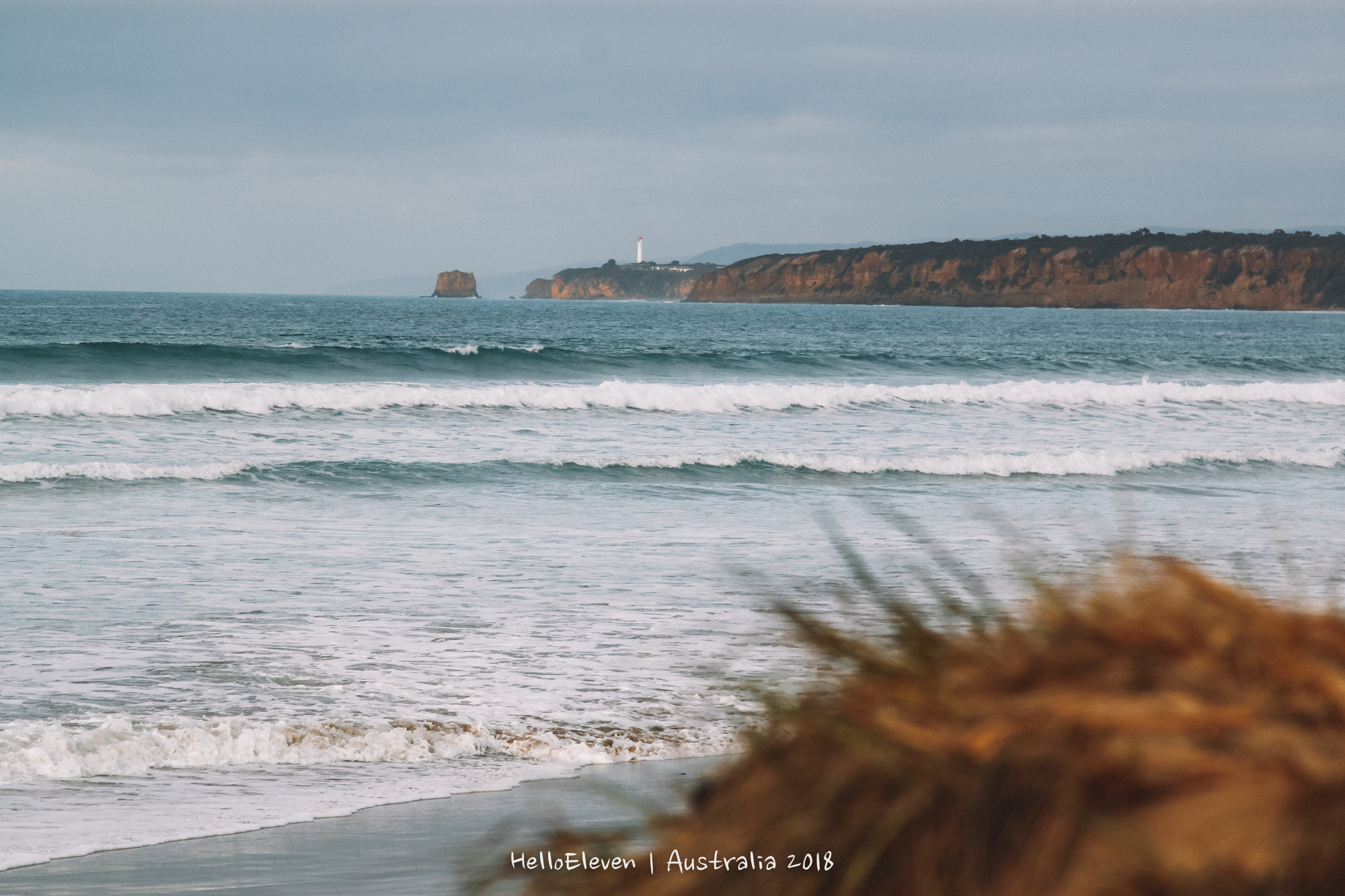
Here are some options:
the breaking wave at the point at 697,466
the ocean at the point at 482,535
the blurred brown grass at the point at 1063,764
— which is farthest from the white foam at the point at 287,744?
the breaking wave at the point at 697,466

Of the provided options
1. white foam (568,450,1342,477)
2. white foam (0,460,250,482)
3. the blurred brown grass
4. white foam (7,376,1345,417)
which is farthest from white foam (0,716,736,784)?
white foam (7,376,1345,417)

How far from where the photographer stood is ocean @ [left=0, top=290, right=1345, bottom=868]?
4734mm

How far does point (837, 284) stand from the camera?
493 feet

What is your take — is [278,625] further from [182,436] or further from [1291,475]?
[1291,475]

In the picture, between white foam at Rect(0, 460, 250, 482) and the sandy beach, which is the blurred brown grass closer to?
the sandy beach

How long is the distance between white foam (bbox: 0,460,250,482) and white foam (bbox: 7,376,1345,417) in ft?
18.8

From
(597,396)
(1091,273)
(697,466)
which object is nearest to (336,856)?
(697,466)

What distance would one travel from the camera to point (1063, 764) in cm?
49

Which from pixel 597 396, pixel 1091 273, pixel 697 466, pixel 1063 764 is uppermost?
pixel 1091 273

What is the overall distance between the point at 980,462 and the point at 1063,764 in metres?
16.2

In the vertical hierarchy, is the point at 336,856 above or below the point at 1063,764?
below

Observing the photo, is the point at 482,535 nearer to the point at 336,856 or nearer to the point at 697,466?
the point at 697,466

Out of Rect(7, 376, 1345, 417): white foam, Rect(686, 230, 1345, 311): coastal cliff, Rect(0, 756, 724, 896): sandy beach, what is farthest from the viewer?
Rect(686, 230, 1345, 311): coastal cliff

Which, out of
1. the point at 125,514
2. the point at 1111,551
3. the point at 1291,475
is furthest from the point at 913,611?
the point at 1291,475
